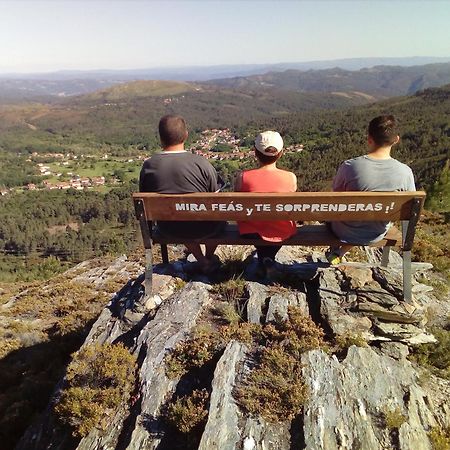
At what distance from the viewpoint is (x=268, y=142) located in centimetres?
471

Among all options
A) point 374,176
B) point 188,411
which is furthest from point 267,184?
point 188,411

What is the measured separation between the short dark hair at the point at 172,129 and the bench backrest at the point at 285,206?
775mm

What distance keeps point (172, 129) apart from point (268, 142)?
127cm

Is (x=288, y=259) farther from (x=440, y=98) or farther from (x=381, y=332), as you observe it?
(x=440, y=98)

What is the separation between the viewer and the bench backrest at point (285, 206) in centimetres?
453

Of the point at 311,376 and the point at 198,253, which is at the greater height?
the point at 198,253

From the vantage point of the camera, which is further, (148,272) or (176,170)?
(148,272)

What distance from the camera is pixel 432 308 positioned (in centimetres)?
577

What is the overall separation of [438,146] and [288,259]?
112 meters

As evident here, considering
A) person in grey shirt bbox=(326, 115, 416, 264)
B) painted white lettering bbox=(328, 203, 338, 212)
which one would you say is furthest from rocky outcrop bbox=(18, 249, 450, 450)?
painted white lettering bbox=(328, 203, 338, 212)

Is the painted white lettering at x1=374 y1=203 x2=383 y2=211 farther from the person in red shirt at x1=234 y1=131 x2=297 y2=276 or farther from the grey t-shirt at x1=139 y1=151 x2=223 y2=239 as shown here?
the grey t-shirt at x1=139 y1=151 x2=223 y2=239

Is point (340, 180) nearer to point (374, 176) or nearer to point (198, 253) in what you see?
point (374, 176)

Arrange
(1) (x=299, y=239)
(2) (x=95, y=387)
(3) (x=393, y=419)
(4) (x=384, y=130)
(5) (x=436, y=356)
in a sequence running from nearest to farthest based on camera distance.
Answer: (3) (x=393, y=419), (2) (x=95, y=387), (4) (x=384, y=130), (5) (x=436, y=356), (1) (x=299, y=239)

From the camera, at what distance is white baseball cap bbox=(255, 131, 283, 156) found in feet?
15.4
